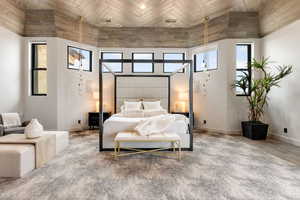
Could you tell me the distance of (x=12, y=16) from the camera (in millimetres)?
4816

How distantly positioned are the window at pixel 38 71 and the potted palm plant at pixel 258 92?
21.4 ft

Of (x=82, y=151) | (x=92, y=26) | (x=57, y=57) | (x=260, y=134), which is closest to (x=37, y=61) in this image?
(x=57, y=57)

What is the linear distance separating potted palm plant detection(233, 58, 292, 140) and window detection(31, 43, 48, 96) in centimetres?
653

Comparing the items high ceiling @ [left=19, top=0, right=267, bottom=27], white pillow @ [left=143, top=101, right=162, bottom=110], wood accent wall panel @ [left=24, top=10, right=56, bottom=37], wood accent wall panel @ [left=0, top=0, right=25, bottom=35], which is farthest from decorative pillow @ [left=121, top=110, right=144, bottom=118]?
wood accent wall panel @ [left=0, top=0, right=25, bottom=35]

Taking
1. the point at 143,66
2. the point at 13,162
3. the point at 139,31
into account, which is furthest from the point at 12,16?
the point at 13,162

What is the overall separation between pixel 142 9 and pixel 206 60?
2.97m

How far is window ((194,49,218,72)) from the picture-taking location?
5.94 meters

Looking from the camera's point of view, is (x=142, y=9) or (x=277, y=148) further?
(x=142, y=9)

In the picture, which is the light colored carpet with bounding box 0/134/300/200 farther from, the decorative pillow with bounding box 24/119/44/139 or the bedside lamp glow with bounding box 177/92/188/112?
the bedside lamp glow with bounding box 177/92/188/112

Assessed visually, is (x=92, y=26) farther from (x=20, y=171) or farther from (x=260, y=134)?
(x=260, y=134)

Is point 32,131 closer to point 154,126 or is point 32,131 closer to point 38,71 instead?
point 154,126

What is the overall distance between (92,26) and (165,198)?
6324 mm

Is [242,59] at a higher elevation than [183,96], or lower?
higher

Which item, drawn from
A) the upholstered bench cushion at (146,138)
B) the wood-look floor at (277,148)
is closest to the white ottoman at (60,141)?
the upholstered bench cushion at (146,138)
